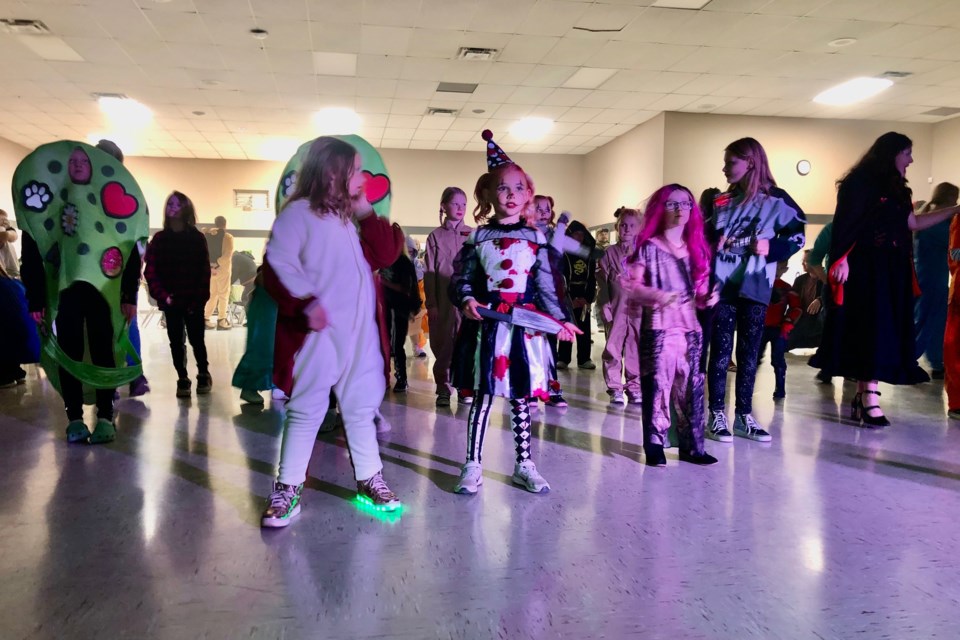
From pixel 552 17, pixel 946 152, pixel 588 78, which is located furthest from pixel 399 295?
pixel 946 152

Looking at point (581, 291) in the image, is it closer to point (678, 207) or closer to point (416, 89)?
point (678, 207)

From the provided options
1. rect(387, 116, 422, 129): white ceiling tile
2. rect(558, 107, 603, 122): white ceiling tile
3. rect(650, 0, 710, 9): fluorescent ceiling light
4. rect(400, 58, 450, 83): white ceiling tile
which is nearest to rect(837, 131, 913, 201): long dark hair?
rect(650, 0, 710, 9): fluorescent ceiling light

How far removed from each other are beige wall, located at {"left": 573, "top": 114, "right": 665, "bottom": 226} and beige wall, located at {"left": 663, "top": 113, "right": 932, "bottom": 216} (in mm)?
328

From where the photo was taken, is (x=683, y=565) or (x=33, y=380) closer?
(x=683, y=565)

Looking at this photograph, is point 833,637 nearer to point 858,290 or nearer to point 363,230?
point 363,230

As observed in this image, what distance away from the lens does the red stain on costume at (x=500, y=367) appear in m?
2.53

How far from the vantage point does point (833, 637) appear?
5.27ft

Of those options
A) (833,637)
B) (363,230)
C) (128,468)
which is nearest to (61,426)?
(128,468)

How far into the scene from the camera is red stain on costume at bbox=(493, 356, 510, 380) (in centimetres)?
253

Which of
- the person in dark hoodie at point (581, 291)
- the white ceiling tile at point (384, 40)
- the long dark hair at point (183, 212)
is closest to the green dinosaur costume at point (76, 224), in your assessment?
the long dark hair at point (183, 212)

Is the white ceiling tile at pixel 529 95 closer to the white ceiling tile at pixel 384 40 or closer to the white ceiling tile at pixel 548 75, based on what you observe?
the white ceiling tile at pixel 548 75

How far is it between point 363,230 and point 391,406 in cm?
210

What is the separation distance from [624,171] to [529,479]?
9.95 m

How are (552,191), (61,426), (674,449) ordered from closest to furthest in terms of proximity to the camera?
(674,449) < (61,426) < (552,191)
